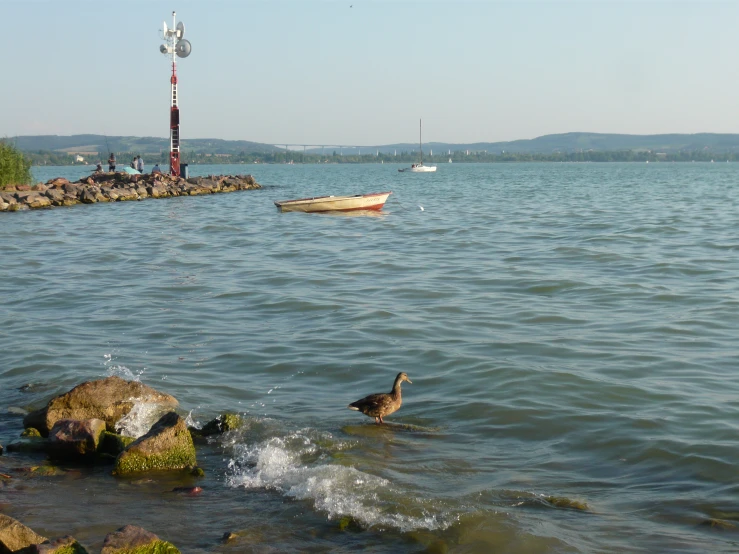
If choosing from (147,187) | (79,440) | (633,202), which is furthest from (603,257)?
(147,187)

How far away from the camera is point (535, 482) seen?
6941 mm

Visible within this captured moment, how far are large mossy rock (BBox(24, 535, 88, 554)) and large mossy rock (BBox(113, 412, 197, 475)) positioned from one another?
196cm

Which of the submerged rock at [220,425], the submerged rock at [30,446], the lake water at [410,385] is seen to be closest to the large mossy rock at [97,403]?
the submerged rock at [30,446]

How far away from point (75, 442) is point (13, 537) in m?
2.32

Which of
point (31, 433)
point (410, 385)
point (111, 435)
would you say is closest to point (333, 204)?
point (410, 385)

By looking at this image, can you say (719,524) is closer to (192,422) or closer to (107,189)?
(192,422)

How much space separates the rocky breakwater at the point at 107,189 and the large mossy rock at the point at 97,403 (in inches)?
1185

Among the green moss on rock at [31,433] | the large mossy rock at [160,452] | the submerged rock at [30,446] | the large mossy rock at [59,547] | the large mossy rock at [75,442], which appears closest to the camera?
the large mossy rock at [59,547]

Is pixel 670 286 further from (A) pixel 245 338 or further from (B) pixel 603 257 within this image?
(A) pixel 245 338

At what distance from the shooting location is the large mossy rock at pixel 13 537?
16.5 ft

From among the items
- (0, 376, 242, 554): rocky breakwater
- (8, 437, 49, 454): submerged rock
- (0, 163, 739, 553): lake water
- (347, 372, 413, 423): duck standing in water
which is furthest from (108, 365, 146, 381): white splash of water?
(347, 372, 413, 423): duck standing in water

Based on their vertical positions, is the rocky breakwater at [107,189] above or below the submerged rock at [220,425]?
above

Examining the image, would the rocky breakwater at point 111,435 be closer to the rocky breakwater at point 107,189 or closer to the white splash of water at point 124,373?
the white splash of water at point 124,373

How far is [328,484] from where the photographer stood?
22.0ft
